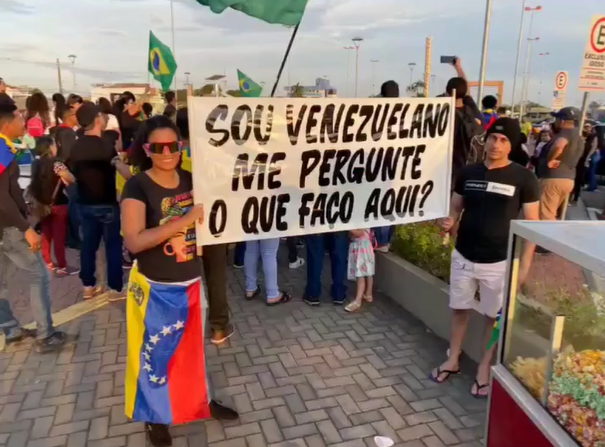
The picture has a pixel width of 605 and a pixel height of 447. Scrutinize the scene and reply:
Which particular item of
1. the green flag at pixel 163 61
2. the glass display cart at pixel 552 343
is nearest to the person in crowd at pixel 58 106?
the green flag at pixel 163 61

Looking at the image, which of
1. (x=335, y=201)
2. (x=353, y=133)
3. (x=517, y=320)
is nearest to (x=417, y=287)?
(x=335, y=201)

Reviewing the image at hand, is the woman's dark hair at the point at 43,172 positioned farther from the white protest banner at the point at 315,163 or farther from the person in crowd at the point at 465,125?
the person in crowd at the point at 465,125

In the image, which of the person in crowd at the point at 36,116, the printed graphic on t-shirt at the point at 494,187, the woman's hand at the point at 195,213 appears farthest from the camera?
the person in crowd at the point at 36,116

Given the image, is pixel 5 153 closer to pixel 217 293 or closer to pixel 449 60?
pixel 217 293

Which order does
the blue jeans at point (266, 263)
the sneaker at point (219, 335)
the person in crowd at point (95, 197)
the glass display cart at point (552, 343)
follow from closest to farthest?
1. the glass display cart at point (552, 343)
2. the sneaker at point (219, 335)
3. the person in crowd at point (95, 197)
4. the blue jeans at point (266, 263)

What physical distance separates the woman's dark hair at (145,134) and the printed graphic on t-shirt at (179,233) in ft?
1.25

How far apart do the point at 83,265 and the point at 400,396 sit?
3.49 m

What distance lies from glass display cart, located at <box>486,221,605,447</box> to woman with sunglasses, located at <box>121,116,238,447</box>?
1736 millimetres

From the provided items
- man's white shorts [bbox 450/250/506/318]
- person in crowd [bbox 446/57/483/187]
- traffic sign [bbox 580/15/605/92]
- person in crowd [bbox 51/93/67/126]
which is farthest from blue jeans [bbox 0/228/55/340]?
traffic sign [bbox 580/15/605/92]

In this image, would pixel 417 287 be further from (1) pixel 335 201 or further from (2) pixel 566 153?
(2) pixel 566 153

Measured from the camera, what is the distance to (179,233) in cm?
294

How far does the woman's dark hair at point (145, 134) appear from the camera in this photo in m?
2.87

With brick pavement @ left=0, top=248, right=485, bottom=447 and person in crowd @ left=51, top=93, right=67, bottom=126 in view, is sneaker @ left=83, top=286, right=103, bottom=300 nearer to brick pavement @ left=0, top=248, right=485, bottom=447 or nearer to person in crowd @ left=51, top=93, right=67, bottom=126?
brick pavement @ left=0, top=248, right=485, bottom=447

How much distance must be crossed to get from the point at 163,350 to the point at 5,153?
212 centimetres
